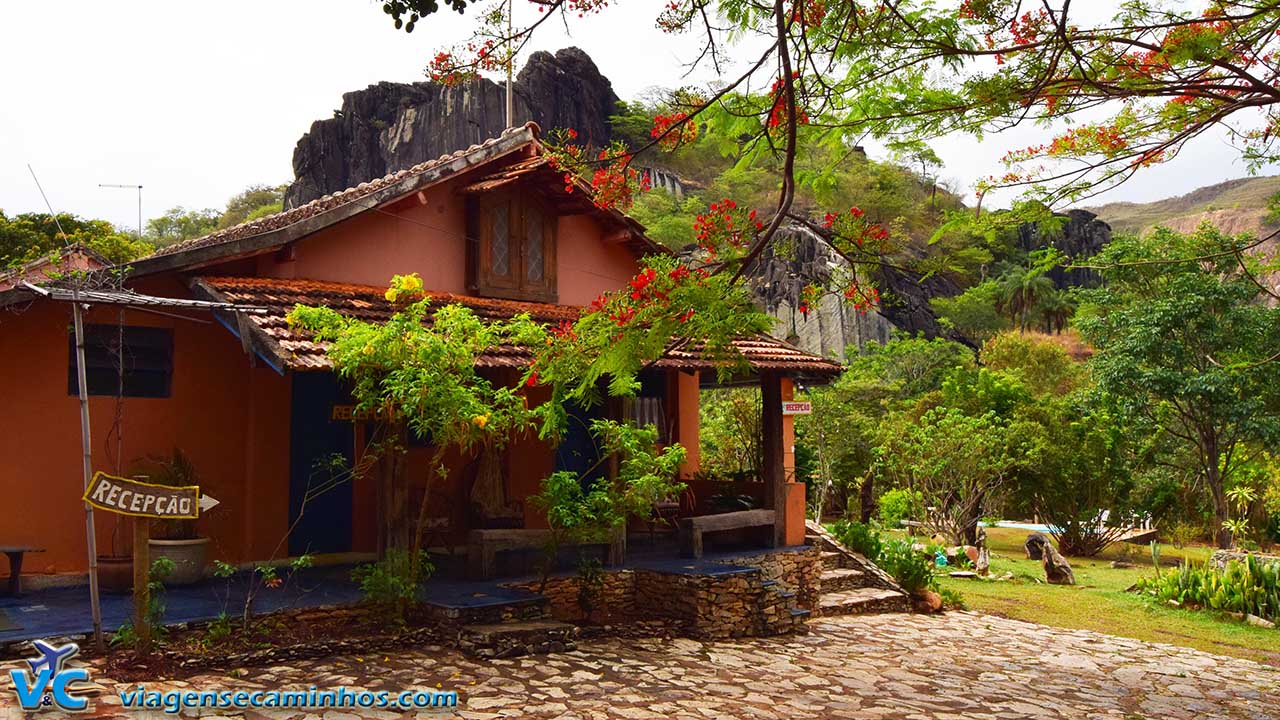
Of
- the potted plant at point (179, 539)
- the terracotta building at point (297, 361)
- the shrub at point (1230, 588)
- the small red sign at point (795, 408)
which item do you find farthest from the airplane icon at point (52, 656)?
the shrub at point (1230, 588)

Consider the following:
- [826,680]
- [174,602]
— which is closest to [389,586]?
[174,602]

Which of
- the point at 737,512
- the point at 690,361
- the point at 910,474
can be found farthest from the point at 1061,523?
the point at 690,361

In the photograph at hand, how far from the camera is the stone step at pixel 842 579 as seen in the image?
12.5m

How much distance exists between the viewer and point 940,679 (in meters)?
8.38

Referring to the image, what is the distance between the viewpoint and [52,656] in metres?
5.98

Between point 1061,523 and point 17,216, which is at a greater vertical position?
point 17,216

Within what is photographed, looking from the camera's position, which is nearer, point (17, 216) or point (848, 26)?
point (848, 26)

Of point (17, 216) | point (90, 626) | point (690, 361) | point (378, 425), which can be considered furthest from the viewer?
point (17, 216)

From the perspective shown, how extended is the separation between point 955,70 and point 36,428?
831cm

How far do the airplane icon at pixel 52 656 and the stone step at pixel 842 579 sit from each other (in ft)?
28.4

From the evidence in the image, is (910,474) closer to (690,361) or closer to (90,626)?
(690,361)

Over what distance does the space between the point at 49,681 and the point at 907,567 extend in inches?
398

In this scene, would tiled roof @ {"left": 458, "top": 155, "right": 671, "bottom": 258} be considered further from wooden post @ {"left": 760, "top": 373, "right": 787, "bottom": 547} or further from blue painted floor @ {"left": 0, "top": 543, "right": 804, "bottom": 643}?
blue painted floor @ {"left": 0, "top": 543, "right": 804, "bottom": 643}

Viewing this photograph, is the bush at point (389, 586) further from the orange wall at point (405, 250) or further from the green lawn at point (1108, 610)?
the green lawn at point (1108, 610)
